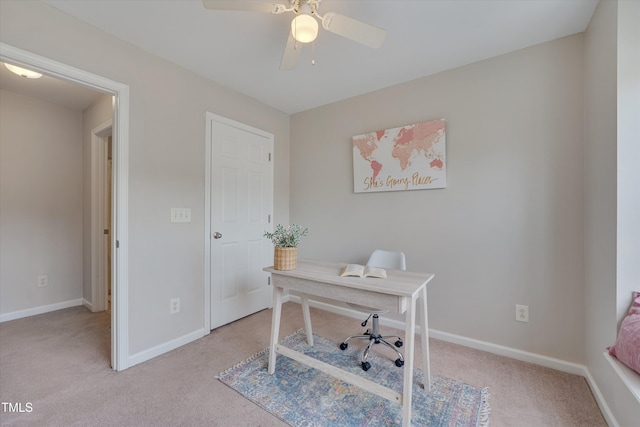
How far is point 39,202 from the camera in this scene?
10.0 feet

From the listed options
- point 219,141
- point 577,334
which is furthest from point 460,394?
point 219,141

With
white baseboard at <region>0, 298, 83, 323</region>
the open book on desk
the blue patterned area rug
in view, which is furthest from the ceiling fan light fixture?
white baseboard at <region>0, 298, 83, 323</region>

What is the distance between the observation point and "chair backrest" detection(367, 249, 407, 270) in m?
2.35

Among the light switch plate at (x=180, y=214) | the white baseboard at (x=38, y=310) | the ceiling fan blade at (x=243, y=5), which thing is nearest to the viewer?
the ceiling fan blade at (x=243, y=5)

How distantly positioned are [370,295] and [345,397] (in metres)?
0.75

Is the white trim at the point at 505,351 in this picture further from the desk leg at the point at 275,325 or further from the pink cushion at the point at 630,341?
the desk leg at the point at 275,325

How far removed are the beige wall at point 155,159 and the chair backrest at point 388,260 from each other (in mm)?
1643

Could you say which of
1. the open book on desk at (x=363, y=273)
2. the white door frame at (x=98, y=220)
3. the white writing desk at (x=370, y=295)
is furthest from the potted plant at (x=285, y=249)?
the white door frame at (x=98, y=220)

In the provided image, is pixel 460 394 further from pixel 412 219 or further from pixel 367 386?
pixel 412 219

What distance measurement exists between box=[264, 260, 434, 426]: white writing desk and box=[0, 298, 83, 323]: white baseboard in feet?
9.91

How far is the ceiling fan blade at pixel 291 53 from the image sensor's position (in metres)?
1.59

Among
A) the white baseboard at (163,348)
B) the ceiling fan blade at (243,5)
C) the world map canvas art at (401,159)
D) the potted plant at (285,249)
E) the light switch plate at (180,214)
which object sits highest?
the ceiling fan blade at (243,5)

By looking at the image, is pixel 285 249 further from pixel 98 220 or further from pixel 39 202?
pixel 39 202

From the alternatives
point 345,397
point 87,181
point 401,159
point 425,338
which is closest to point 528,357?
point 425,338
